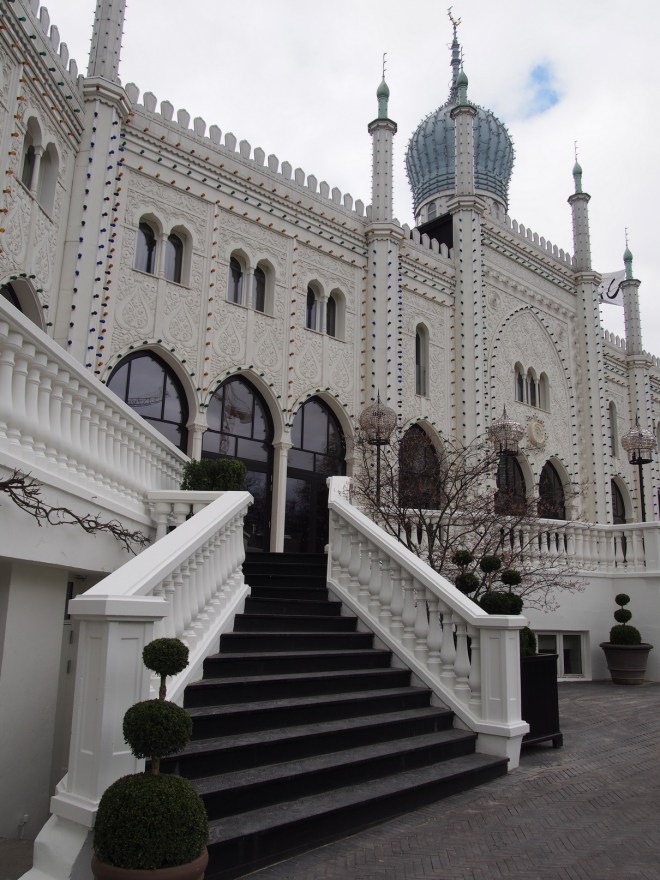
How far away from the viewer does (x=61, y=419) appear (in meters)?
6.04

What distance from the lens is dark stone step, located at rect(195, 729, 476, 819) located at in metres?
4.28

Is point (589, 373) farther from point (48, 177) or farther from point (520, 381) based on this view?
point (48, 177)

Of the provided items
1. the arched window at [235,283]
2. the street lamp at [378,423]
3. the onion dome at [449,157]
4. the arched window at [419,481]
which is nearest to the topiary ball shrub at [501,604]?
the arched window at [419,481]

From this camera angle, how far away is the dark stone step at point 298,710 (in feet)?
16.2

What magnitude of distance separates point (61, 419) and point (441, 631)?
400 centimetres

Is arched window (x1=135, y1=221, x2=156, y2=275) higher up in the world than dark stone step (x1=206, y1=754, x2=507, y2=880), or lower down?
higher up

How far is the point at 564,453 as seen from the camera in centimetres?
2244

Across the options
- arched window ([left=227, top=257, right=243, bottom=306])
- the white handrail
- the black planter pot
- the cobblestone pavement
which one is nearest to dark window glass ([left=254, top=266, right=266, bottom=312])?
arched window ([left=227, top=257, right=243, bottom=306])

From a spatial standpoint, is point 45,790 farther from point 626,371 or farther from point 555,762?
point 626,371

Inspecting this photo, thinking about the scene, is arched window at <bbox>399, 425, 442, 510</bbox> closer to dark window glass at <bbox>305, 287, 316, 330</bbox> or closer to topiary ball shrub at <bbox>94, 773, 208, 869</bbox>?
dark window glass at <bbox>305, 287, 316, 330</bbox>

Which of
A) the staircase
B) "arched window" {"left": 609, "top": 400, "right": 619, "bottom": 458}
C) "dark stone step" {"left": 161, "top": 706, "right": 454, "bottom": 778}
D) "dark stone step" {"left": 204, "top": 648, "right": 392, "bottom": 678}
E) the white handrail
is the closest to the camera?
the staircase

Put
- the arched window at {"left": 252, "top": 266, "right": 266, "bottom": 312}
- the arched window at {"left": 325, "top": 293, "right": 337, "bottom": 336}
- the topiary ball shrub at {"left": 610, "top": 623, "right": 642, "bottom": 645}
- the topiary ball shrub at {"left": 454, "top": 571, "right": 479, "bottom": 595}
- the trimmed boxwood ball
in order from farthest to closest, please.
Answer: the arched window at {"left": 325, "top": 293, "right": 337, "bottom": 336} < the arched window at {"left": 252, "top": 266, "right": 266, "bottom": 312} < the topiary ball shrub at {"left": 610, "top": 623, "right": 642, "bottom": 645} < the topiary ball shrub at {"left": 454, "top": 571, "right": 479, "bottom": 595} < the trimmed boxwood ball

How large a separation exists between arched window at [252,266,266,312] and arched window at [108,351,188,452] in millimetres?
2792

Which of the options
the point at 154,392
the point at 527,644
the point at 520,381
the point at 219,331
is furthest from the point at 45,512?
the point at 520,381
